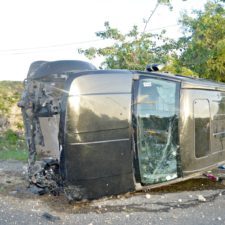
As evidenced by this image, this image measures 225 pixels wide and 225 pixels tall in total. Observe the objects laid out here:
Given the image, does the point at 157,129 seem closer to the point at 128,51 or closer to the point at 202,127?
the point at 202,127

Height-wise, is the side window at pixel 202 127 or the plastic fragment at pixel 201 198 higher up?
the side window at pixel 202 127

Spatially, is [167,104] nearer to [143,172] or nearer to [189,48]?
[143,172]

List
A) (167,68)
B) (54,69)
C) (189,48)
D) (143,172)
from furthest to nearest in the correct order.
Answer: (189,48)
(167,68)
(54,69)
(143,172)

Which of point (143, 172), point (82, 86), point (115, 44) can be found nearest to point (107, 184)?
point (143, 172)

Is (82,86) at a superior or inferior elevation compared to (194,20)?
inferior

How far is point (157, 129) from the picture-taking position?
4035mm

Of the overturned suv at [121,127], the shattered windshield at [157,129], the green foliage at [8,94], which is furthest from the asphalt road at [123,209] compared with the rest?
the green foliage at [8,94]

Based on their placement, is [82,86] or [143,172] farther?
[143,172]

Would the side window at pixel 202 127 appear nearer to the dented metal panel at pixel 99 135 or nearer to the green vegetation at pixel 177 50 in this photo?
the dented metal panel at pixel 99 135

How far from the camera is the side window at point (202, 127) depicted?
4203 millimetres

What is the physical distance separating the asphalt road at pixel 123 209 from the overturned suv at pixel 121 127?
308 millimetres

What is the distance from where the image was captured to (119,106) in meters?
3.82

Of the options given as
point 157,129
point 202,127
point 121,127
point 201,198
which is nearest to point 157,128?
point 157,129

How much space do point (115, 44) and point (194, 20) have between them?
3.84m
